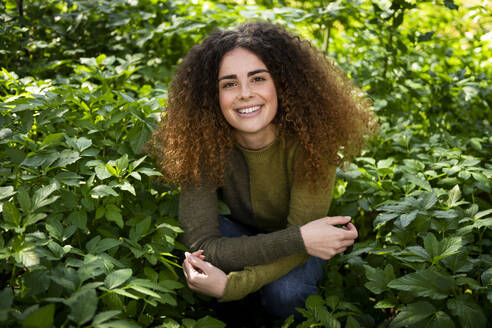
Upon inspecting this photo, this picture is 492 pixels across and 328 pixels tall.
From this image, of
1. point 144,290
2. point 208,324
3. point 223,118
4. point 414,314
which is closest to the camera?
point 144,290

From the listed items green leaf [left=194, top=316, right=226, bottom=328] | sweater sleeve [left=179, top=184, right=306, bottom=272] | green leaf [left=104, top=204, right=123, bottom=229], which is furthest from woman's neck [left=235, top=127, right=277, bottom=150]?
green leaf [left=194, top=316, right=226, bottom=328]

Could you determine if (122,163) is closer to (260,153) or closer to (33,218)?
(33,218)

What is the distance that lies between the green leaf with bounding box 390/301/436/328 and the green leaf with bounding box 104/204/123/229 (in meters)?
0.88

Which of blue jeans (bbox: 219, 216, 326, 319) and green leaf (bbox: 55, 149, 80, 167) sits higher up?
green leaf (bbox: 55, 149, 80, 167)

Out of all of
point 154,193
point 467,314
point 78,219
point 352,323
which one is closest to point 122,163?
point 78,219

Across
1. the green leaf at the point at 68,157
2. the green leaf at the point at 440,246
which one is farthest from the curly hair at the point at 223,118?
the green leaf at the point at 440,246

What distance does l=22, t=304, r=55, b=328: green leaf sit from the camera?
0.86 meters

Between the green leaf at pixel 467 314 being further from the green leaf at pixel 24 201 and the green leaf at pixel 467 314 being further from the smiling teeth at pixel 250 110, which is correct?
the green leaf at pixel 24 201

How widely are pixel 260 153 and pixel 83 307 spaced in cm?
92

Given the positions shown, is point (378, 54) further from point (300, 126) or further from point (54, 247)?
point (54, 247)

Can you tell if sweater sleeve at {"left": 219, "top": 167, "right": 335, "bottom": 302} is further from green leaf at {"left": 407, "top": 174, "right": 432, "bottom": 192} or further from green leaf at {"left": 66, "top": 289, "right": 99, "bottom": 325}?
green leaf at {"left": 66, "top": 289, "right": 99, "bottom": 325}

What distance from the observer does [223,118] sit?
5.71ft

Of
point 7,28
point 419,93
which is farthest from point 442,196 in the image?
point 7,28

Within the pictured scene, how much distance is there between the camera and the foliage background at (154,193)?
3.82 ft
